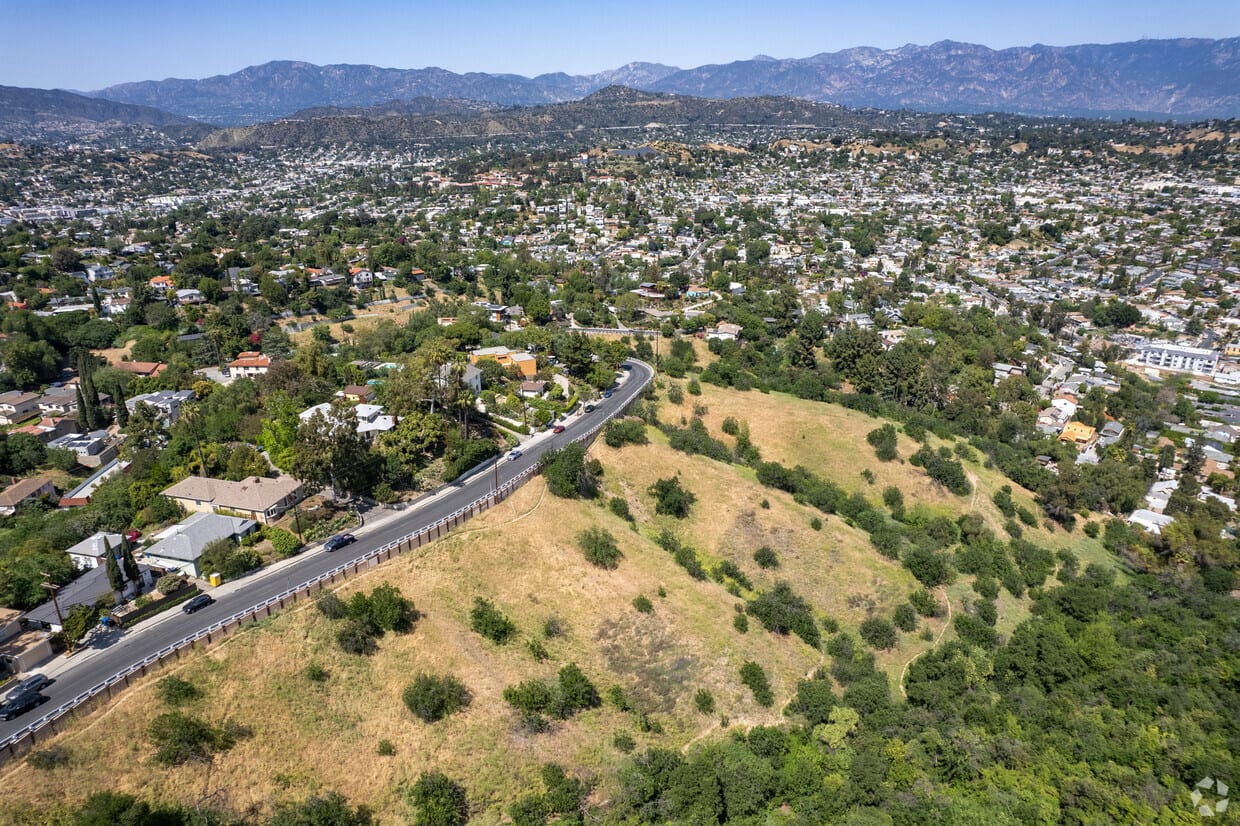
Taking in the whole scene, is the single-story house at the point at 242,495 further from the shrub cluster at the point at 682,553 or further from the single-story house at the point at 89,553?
the shrub cluster at the point at 682,553

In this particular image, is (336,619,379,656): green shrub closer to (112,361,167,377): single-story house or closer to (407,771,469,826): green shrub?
(407,771,469,826): green shrub

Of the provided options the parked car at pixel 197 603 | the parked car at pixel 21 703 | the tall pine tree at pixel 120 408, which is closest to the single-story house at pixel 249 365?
the tall pine tree at pixel 120 408

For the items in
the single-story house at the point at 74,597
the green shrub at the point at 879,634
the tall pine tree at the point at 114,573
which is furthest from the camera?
the green shrub at the point at 879,634

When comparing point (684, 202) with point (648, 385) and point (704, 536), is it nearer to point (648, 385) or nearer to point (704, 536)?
point (648, 385)

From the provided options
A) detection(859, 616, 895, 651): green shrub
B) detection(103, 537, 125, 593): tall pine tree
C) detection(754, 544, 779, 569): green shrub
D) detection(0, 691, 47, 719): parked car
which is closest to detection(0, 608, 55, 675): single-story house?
detection(0, 691, 47, 719): parked car

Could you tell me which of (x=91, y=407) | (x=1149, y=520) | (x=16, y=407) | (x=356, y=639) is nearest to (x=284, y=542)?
(x=356, y=639)
